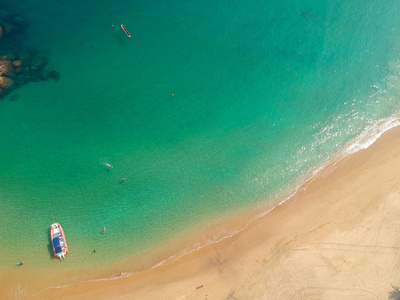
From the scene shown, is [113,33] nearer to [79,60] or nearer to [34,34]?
[79,60]

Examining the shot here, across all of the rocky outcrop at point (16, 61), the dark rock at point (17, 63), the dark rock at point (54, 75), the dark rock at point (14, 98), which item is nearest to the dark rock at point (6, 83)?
the rocky outcrop at point (16, 61)

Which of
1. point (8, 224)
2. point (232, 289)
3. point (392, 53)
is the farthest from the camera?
point (392, 53)

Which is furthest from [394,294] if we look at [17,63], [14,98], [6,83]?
[17,63]

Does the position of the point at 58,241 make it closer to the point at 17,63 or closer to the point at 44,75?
the point at 44,75

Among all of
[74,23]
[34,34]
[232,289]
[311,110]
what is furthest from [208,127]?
[34,34]

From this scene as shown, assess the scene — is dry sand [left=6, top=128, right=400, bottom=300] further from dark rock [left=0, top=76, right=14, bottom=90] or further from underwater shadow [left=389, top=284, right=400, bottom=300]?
dark rock [left=0, top=76, right=14, bottom=90]

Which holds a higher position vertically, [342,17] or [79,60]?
[79,60]

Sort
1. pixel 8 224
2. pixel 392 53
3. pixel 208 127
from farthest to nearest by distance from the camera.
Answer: pixel 392 53
pixel 208 127
pixel 8 224
